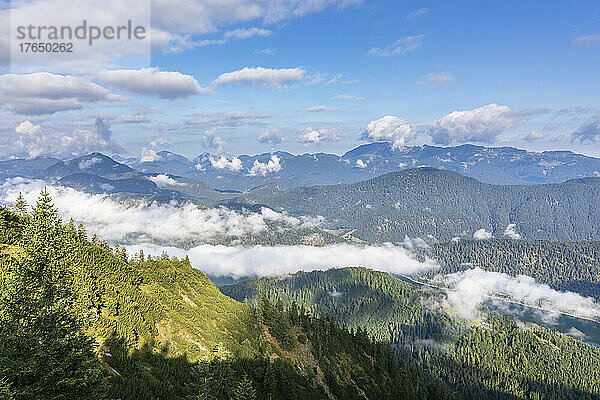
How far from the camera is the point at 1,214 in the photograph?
65.2 m

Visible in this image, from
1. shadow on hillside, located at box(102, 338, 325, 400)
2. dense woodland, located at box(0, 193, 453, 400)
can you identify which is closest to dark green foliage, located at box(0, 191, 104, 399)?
dense woodland, located at box(0, 193, 453, 400)

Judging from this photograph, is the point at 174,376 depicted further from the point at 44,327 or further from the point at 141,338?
the point at 44,327

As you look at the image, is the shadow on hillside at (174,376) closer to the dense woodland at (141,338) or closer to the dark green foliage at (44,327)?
the dense woodland at (141,338)

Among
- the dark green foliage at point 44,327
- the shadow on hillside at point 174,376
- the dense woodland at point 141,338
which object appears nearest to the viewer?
the dark green foliage at point 44,327

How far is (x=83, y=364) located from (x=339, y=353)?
5462 inches

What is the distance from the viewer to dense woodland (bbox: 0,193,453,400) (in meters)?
23.3

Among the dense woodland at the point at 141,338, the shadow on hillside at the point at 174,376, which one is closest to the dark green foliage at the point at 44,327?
the dense woodland at the point at 141,338

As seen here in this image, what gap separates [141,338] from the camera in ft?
186

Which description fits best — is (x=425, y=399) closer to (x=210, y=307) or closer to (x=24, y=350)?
(x=210, y=307)

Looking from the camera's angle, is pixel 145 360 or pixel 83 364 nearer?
pixel 83 364

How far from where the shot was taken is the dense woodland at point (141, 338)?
76.6 feet

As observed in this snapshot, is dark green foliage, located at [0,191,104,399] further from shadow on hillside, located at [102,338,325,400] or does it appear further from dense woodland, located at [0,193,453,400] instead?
shadow on hillside, located at [102,338,325,400]

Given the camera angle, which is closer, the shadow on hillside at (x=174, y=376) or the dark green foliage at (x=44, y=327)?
the dark green foliage at (x=44, y=327)

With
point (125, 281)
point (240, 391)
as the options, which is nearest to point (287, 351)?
point (125, 281)
